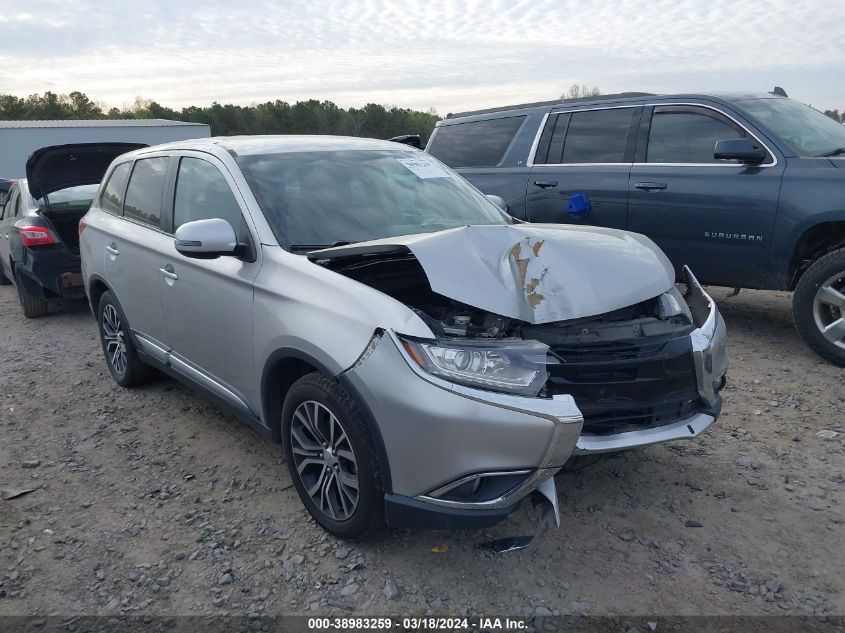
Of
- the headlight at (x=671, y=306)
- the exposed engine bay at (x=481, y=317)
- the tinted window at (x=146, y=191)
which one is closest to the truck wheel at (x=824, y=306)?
the headlight at (x=671, y=306)

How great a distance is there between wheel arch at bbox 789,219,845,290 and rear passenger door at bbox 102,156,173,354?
174 inches

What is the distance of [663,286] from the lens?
317 centimetres

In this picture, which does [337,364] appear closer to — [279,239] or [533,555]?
[279,239]

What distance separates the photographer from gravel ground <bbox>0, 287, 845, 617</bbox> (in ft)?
8.82

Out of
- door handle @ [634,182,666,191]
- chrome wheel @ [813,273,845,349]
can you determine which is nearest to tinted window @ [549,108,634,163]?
door handle @ [634,182,666,191]

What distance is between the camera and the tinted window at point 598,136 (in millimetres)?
6137

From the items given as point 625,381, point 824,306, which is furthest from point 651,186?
point 625,381

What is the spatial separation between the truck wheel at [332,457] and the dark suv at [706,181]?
3.77 meters

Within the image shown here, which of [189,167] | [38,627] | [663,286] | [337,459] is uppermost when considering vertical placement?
[189,167]

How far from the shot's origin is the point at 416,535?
3.09 m

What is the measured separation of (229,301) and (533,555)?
1875 mm

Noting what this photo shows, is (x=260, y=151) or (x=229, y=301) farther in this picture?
(x=260, y=151)

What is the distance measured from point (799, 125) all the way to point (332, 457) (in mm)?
4758

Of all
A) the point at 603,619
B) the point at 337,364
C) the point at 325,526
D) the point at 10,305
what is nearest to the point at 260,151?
the point at 337,364
